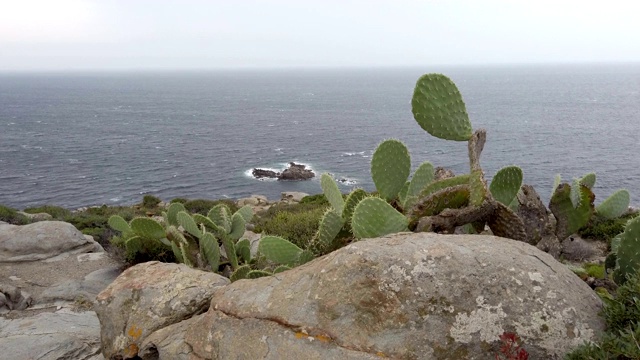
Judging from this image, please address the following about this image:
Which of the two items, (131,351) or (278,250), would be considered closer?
(131,351)

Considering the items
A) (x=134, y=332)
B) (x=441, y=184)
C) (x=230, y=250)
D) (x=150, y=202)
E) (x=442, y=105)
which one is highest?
(x=442, y=105)

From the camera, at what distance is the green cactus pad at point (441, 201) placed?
5.13 meters

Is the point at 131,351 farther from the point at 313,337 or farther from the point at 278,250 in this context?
the point at 313,337

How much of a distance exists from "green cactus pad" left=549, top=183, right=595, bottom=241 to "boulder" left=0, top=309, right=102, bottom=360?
6302 millimetres

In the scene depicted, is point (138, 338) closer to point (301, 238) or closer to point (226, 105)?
point (301, 238)

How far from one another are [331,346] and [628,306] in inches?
82.9

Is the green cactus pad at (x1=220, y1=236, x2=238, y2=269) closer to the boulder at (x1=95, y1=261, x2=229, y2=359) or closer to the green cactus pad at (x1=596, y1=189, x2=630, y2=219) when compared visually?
the boulder at (x1=95, y1=261, x2=229, y2=359)

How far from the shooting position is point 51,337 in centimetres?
639

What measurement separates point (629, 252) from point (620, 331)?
1982 mm

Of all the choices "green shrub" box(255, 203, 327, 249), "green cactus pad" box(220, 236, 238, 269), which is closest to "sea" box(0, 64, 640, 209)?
"green shrub" box(255, 203, 327, 249)

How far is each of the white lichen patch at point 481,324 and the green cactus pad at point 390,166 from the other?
8.22ft

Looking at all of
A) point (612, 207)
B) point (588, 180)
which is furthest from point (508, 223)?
point (612, 207)

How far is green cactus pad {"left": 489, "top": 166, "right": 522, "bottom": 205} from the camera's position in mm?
5895

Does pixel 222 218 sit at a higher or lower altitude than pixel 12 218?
higher
